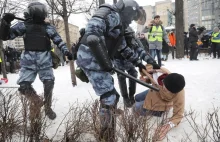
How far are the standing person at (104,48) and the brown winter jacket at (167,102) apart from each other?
24.5 inches

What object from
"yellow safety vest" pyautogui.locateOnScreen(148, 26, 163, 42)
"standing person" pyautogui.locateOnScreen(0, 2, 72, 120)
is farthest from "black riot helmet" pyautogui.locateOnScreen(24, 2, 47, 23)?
"yellow safety vest" pyautogui.locateOnScreen(148, 26, 163, 42)

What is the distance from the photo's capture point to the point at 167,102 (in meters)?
3.05

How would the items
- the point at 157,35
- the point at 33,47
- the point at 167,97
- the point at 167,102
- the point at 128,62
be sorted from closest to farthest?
the point at 167,97, the point at 167,102, the point at 33,47, the point at 128,62, the point at 157,35

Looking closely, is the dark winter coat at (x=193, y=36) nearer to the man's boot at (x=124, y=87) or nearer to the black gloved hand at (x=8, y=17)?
the man's boot at (x=124, y=87)

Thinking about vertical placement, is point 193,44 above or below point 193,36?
below

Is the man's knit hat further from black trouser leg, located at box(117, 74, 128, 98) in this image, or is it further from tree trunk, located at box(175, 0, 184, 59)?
tree trunk, located at box(175, 0, 184, 59)

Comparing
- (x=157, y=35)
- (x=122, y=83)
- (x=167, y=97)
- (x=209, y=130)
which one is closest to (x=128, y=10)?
(x=167, y=97)

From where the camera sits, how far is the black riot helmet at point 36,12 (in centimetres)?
324

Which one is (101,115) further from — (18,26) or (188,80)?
(188,80)

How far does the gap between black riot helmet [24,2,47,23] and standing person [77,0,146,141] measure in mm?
987

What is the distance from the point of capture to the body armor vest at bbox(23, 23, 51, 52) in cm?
322

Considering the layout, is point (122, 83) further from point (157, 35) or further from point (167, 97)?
point (157, 35)

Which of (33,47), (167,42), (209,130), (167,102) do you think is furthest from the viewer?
(167,42)

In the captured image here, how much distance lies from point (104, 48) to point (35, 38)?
4.11ft
